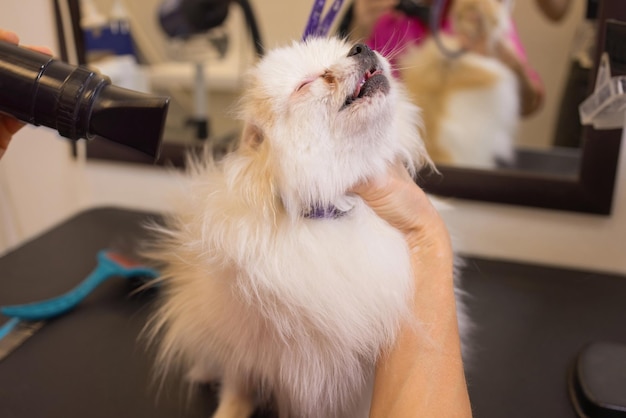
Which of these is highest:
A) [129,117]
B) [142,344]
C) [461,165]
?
[129,117]

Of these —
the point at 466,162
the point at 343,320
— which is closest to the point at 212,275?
the point at 343,320

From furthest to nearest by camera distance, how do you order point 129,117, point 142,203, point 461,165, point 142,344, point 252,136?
1. point 142,203
2. point 461,165
3. point 142,344
4. point 252,136
5. point 129,117

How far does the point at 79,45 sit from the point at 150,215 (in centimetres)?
38

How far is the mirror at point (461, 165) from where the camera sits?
88 cm

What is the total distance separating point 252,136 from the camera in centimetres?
56

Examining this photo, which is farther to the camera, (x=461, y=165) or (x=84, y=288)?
(x=461, y=165)

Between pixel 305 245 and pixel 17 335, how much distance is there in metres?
0.49

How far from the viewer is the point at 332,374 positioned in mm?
527

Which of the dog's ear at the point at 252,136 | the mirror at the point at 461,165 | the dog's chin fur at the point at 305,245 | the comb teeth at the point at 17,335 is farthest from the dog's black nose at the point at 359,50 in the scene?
the comb teeth at the point at 17,335

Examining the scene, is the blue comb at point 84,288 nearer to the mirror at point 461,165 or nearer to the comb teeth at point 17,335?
the comb teeth at point 17,335

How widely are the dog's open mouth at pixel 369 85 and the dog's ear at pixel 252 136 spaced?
10cm

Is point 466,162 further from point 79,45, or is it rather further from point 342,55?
point 79,45

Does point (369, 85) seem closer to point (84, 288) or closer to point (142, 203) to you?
point (84, 288)

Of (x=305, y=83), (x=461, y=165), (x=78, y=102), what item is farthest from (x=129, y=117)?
(x=461, y=165)
